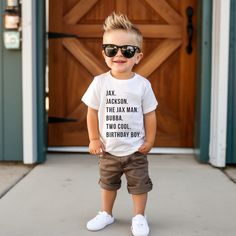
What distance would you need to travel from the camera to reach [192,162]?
4.72 meters

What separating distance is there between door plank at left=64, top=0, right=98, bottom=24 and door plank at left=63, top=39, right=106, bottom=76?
0.22 metres

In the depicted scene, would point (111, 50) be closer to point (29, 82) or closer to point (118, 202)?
point (118, 202)

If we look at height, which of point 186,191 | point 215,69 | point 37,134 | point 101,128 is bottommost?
point 186,191

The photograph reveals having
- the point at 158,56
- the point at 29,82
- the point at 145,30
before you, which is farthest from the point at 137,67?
the point at 29,82

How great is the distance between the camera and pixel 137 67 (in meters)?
4.98

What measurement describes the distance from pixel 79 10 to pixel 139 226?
2.81 metres

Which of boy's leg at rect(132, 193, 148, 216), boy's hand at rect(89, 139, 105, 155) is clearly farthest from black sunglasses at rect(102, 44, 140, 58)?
→ boy's leg at rect(132, 193, 148, 216)

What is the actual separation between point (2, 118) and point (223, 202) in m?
2.24

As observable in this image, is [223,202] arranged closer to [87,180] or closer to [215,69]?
[87,180]

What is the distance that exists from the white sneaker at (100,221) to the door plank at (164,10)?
2.58m

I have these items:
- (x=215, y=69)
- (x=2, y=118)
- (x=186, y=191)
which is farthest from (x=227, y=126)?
(x=2, y=118)

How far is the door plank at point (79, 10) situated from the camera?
4.94 meters

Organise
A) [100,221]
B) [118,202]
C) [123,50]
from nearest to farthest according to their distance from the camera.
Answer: [123,50] < [100,221] < [118,202]

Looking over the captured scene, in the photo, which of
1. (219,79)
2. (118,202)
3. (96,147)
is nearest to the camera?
(96,147)
